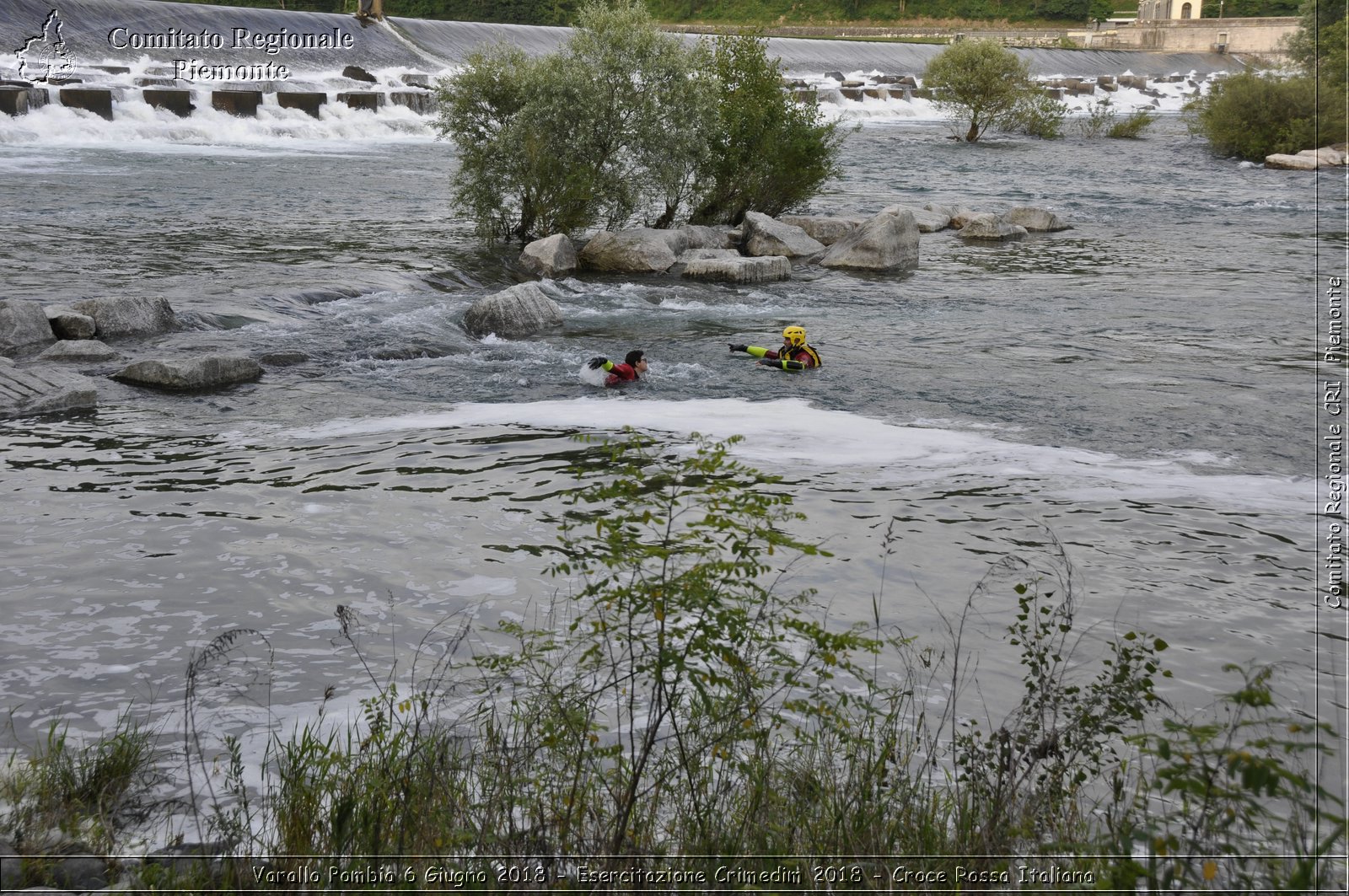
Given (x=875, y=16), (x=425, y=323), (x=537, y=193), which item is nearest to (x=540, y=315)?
(x=425, y=323)

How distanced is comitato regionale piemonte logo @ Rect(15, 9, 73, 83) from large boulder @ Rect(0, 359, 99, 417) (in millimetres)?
27974

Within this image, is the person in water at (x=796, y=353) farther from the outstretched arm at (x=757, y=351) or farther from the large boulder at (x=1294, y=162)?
the large boulder at (x=1294, y=162)

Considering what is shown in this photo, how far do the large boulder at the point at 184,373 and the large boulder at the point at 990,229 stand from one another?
48.5 feet

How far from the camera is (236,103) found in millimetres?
33062

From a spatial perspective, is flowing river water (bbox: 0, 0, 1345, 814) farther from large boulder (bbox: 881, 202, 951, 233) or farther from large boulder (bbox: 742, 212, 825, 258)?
large boulder (bbox: 881, 202, 951, 233)

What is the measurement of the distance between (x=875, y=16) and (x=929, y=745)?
101 metres

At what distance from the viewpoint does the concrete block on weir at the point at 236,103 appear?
32.9 meters

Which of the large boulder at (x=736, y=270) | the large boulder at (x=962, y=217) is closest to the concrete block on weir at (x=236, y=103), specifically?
the large boulder at (x=962, y=217)

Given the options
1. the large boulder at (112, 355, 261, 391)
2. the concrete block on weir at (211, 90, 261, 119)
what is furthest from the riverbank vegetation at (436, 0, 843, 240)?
the concrete block on weir at (211, 90, 261, 119)

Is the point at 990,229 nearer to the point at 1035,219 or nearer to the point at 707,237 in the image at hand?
the point at 1035,219

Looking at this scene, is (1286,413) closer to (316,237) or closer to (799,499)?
(799,499)

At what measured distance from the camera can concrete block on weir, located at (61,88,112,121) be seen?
97.4ft

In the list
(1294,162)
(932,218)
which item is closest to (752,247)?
(932,218)

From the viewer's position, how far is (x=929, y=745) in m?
4.18
